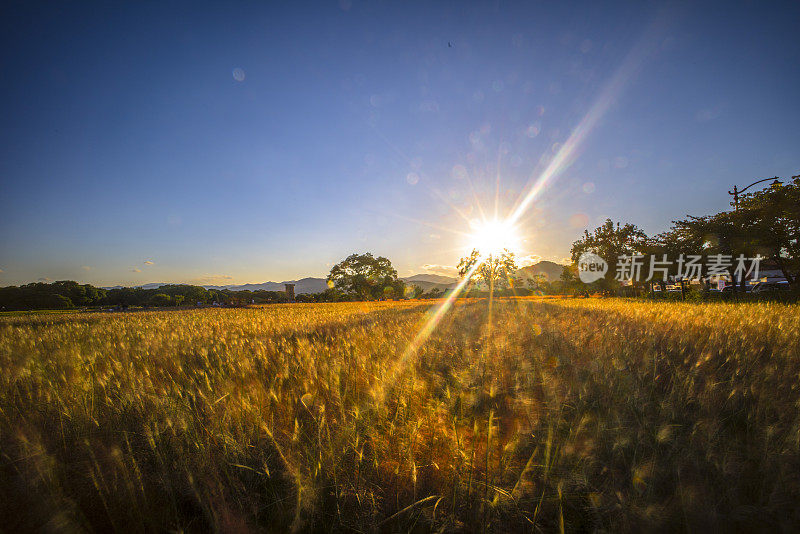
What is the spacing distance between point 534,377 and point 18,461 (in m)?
3.41

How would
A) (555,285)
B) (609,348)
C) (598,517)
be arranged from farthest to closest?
(555,285), (609,348), (598,517)

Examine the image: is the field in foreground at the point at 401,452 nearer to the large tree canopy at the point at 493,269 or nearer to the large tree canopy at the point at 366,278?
the large tree canopy at the point at 493,269

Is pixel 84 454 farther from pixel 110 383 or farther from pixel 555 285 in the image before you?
pixel 555 285

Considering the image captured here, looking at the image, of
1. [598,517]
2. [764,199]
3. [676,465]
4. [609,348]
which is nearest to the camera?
[598,517]

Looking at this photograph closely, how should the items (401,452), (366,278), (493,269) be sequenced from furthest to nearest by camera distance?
(366,278)
(493,269)
(401,452)

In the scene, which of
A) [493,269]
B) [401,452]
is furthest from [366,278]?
[401,452]

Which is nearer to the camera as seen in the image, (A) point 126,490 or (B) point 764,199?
(A) point 126,490

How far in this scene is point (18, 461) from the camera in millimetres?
1450

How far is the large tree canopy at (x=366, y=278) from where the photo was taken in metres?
46.6

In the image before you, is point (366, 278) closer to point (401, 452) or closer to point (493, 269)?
point (493, 269)

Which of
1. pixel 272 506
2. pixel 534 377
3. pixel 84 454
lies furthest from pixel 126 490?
pixel 534 377

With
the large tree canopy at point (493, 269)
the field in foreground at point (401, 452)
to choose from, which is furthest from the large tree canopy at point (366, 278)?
the field in foreground at point (401, 452)

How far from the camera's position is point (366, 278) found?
48.2 m

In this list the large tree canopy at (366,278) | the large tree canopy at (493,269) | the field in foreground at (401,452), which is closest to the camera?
the field in foreground at (401,452)
